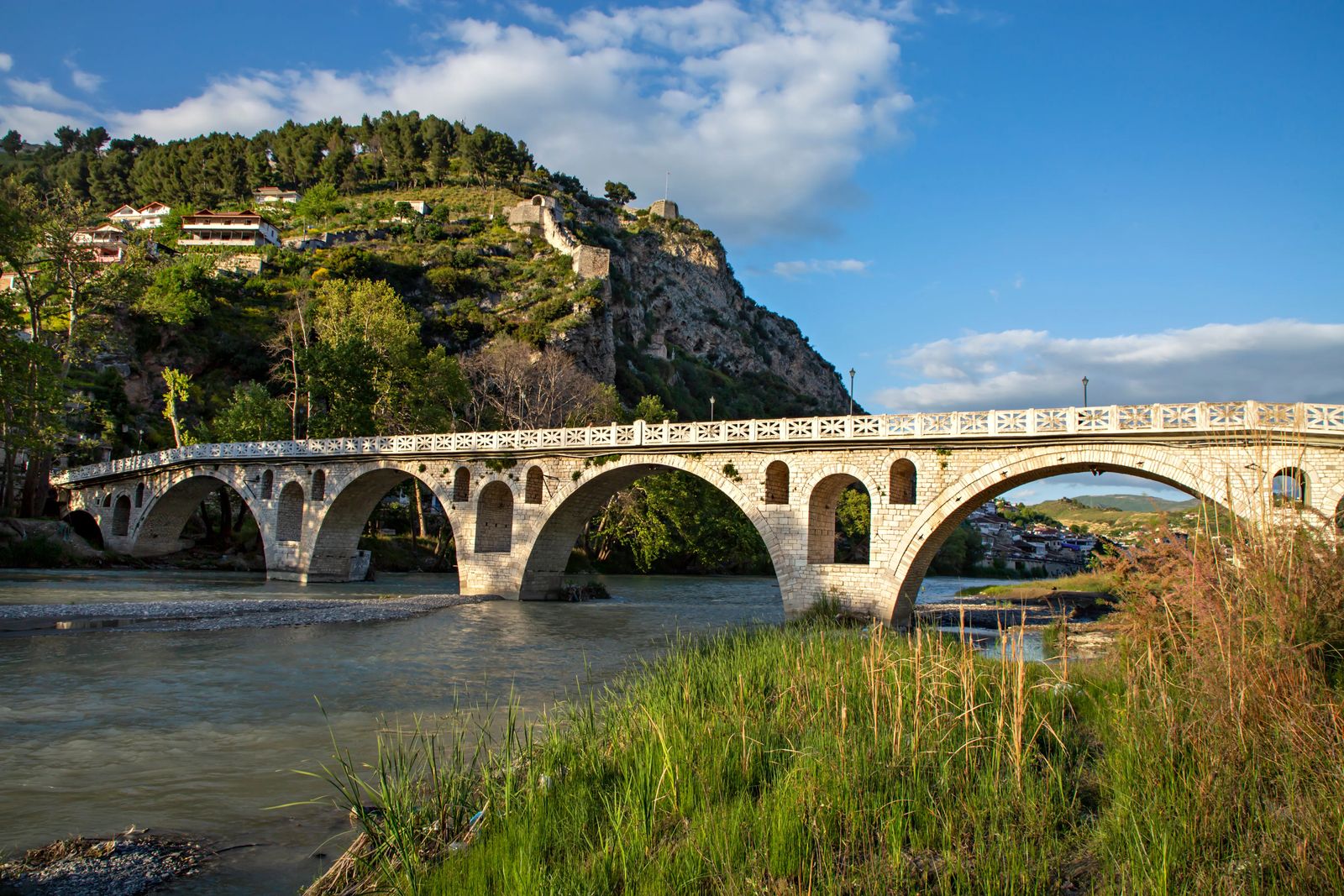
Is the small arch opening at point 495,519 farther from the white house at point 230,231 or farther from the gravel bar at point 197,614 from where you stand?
the white house at point 230,231

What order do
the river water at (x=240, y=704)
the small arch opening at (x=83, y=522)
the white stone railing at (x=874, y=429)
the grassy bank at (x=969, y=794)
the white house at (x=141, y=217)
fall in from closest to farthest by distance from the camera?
the grassy bank at (x=969, y=794), the river water at (x=240, y=704), the white stone railing at (x=874, y=429), the small arch opening at (x=83, y=522), the white house at (x=141, y=217)

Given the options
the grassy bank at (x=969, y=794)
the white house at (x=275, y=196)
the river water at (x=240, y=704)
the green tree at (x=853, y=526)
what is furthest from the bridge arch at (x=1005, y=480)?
the white house at (x=275, y=196)

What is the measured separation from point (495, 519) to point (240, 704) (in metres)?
22.9

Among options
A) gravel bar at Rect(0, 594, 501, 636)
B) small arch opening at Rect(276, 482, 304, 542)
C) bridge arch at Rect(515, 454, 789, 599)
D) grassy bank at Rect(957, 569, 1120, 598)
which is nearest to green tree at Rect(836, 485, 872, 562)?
grassy bank at Rect(957, 569, 1120, 598)

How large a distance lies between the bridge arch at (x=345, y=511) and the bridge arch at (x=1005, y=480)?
67.0ft

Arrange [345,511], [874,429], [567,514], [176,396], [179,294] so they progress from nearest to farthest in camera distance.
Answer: [874,429], [567,514], [345,511], [176,396], [179,294]

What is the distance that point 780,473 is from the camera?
2753 cm

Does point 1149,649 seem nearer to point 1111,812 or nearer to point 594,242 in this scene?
point 1111,812

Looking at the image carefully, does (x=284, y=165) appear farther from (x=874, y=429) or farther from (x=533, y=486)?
(x=874, y=429)

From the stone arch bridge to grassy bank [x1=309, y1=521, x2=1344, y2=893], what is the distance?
48.0 inches

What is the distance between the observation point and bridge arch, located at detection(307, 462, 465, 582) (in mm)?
37625

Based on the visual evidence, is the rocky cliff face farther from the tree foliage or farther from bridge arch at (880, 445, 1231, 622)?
bridge arch at (880, 445, 1231, 622)

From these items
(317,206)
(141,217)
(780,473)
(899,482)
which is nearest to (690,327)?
(317,206)

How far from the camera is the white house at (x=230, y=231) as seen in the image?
86.2 m
